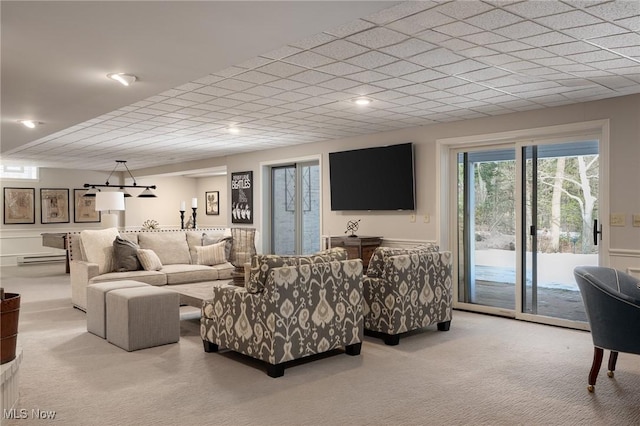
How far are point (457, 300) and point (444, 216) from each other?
1.08 metres

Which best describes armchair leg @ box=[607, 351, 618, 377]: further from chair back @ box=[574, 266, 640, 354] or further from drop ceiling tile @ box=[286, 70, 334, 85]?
drop ceiling tile @ box=[286, 70, 334, 85]

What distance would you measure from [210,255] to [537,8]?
5360 mm

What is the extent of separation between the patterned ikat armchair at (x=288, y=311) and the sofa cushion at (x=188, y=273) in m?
2.11

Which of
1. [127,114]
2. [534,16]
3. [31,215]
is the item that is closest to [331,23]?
[534,16]

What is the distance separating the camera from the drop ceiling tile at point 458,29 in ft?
9.90

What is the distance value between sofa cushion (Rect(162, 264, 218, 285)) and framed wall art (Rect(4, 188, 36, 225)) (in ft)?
23.0

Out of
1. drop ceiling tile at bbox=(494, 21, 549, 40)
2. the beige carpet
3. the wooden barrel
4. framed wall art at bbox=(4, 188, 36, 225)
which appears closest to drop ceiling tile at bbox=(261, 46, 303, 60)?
drop ceiling tile at bbox=(494, 21, 549, 40)

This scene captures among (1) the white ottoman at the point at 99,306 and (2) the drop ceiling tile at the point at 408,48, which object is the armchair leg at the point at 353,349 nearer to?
(1) the white ottoman at the point at 99,306

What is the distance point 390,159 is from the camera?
6.75 meters

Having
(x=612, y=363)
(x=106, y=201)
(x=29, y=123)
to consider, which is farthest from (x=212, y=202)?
(x=612, y=363)

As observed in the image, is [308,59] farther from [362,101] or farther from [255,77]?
[362,101]

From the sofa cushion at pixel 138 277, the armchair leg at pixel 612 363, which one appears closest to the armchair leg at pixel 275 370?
the armchair leg at pixel 612 363

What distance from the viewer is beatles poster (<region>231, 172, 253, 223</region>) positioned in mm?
9117

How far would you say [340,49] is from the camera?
136 inches
